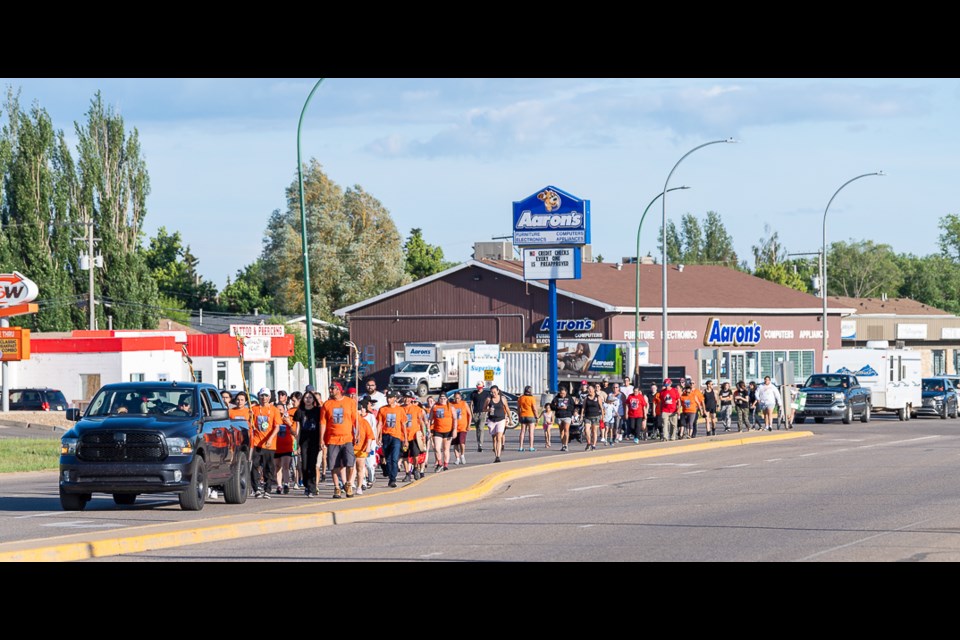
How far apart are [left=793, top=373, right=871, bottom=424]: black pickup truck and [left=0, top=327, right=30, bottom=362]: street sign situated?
27816mm

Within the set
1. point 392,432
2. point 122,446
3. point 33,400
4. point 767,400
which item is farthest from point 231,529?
point 33,400

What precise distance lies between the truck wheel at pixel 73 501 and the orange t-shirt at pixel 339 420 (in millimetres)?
3822

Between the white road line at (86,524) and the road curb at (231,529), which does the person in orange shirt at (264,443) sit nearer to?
the road curb at (231,529)

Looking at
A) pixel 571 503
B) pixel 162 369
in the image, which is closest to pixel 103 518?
pixel 571 503

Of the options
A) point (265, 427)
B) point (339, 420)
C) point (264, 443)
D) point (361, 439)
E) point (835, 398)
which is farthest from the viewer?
point (835, 398)

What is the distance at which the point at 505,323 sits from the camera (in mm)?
70812

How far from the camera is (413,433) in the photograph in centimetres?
2444

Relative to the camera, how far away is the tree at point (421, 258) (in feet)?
352

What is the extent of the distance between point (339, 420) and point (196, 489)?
269 centimetres

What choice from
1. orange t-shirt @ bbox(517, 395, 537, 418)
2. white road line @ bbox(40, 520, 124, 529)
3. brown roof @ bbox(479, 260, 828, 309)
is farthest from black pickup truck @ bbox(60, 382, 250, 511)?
brown roof @ bbox(479, 260, 828, 309)

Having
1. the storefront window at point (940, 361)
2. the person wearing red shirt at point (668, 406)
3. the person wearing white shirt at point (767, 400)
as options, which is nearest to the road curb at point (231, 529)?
the person wearing red shirt at point (668, 406)

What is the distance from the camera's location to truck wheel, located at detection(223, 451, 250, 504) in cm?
2133

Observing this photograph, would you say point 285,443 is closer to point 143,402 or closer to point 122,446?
point 143,402

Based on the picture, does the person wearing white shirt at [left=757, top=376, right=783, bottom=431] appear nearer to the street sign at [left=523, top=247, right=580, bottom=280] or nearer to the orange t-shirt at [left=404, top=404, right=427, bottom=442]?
the street sign at [left=523, top=247, right=580, bottom=280]
